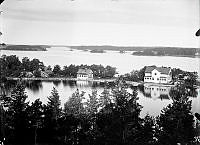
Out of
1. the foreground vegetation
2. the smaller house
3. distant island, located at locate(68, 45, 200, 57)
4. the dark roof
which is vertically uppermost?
distant island, located at locate(68, 45, 200, 57)

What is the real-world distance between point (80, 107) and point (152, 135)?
63 cm

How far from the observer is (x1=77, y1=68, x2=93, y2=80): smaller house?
8.26ft

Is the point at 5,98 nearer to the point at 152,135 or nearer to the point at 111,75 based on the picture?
the point at 111,75

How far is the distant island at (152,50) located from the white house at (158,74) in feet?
0.39

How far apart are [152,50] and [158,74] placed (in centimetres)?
20

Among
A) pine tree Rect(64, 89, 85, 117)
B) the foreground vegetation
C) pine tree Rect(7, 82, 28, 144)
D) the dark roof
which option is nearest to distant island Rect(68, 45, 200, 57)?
the dark roof

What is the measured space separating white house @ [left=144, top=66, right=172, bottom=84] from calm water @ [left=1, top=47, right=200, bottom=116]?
4cm

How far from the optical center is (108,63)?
2.51 metres

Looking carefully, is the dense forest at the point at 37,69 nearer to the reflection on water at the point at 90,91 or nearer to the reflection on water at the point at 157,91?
the reflection on water at the point at 90,91

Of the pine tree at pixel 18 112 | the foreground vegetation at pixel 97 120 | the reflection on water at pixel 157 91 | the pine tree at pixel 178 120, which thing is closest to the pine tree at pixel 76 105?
the foreground vegetation at pixel 97 120

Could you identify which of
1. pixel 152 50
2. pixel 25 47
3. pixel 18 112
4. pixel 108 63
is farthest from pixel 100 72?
pixel 18 112

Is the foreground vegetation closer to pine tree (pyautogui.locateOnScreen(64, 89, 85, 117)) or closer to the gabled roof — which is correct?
pine tree (pyautogui.locateOnScreen(64, 89, 85, 117))

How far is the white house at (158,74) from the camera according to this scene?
Result: 2.43 meters

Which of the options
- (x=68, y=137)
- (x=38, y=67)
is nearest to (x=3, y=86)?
(x=38, y=67)
